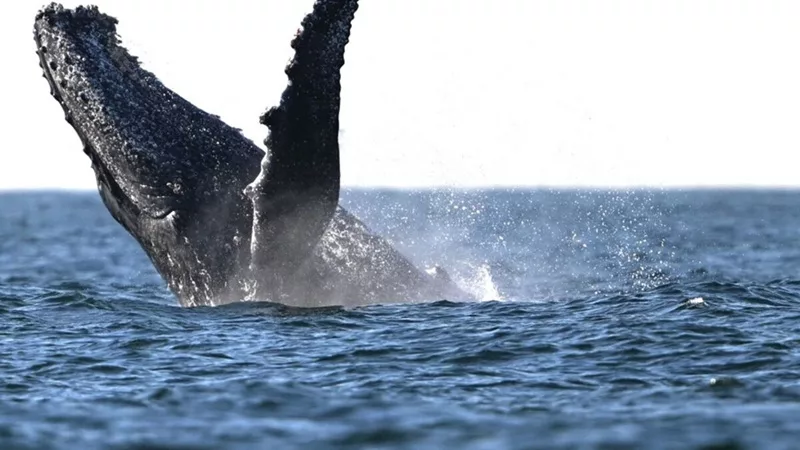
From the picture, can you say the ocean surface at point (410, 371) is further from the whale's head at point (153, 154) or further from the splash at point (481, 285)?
the whale's head at point (153, 154)

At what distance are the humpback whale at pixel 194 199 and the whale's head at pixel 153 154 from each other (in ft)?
0.04

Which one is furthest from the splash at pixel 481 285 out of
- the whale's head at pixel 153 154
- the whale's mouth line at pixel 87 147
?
the whale's mouth line at pixel 87 147

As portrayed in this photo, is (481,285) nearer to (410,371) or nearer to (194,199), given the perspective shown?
(194,199)

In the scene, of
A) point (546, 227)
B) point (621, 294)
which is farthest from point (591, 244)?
point (621, 294)

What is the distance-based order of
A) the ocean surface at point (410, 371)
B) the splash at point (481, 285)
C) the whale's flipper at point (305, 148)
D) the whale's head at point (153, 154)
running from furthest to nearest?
1. the splash at point (481, 285)
2. the whale's head at point (153, 154)
3. the whale's flipper at point (305, 148)
4. the ocean surface at point (410, 371)

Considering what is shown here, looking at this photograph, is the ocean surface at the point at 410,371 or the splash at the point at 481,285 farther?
the splash at the point at 481,285

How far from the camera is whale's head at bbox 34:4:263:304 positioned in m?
14.3

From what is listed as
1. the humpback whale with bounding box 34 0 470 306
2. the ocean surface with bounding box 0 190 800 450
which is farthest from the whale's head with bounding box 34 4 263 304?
the ocean surface with bounding box 0 190 800 450

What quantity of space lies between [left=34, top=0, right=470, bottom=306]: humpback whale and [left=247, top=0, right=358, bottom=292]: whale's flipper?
24 mm

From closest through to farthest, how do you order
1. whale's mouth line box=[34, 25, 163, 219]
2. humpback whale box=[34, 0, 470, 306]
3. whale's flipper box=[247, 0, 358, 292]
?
whale's flipper box=[247, 0, 358, 292], humpback whale box=[34, 0, 470, 306], whale's mouth line box=[34, 25, 163, 219]

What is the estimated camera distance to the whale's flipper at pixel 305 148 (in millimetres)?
12344

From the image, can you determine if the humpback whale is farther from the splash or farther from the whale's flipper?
the splash

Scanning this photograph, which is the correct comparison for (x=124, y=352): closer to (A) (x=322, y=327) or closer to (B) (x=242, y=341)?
(B) (x=242, y=341)

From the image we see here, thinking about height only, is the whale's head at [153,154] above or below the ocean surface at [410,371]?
above
